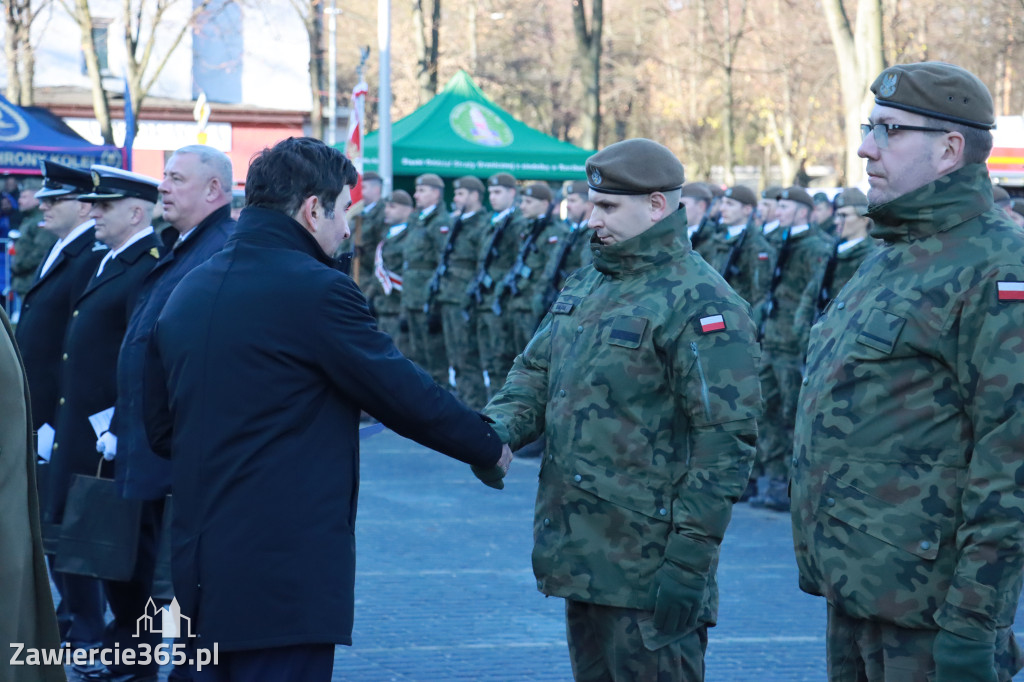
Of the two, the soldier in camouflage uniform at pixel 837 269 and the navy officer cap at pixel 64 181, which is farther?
the soldier in camouflage uniform at pixel 837 269

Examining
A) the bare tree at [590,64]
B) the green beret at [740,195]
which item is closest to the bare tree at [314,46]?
the bare tree at [590,64]

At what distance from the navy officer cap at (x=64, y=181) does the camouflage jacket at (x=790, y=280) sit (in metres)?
5.69

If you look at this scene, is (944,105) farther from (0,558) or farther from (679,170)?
(0,558)

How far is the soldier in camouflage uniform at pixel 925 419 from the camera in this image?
2.92 meters

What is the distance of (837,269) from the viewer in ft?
31.9

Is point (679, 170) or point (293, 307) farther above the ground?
point (679, 170)

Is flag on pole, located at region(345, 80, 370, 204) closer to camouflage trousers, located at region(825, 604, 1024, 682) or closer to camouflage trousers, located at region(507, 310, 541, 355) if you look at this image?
camouflage trousers, located at region(507, 310, 541, 355)

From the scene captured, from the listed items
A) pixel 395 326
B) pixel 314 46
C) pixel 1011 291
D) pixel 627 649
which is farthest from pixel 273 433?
pixel 314 46

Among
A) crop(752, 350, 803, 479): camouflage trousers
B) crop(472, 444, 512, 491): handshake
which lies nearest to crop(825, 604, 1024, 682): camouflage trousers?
crop(472, 444, 512, 491): handshake

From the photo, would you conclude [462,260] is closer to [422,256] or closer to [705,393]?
[422,256]

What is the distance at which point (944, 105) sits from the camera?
313cm

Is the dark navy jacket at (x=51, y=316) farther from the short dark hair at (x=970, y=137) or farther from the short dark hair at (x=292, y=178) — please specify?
the short dark hair at (x=970, y=137)

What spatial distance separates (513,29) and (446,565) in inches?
1686

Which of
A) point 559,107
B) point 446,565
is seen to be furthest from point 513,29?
point 446,565
